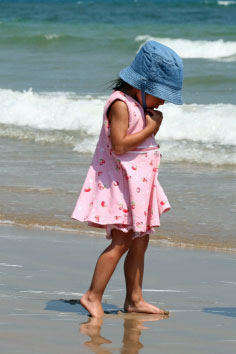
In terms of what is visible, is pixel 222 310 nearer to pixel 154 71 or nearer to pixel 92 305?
pixel 92 305

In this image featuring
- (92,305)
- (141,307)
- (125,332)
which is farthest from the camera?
(141,307)

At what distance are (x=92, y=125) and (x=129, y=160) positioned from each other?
319 inches

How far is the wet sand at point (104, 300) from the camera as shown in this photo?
11.3 ft

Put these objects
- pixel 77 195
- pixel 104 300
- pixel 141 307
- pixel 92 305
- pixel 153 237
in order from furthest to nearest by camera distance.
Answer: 1. pixel 77 195
2. pixel 153 237
3. pixel 104 300
4. pixel 141 307
5. pixel 92 305

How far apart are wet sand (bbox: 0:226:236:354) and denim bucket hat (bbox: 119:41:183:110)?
0.97m

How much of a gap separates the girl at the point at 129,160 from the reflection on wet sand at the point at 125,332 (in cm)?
7

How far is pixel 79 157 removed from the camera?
941 cm

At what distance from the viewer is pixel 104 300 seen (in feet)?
13.9

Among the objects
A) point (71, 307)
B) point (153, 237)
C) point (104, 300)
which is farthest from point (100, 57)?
point (71, 307)

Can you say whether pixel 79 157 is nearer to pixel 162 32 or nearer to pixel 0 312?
pixel 0 312

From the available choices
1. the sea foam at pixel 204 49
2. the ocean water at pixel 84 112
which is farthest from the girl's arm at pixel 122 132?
the sea foam at pixel 204 49

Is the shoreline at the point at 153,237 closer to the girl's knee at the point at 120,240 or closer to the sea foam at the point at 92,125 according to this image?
the girl's knee at the point at 120,240

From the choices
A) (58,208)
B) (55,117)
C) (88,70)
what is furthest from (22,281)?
(88,70)

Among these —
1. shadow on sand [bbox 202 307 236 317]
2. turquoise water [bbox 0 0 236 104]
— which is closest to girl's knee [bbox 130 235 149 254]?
shadow on sand [bbox 202 307 236 317]
